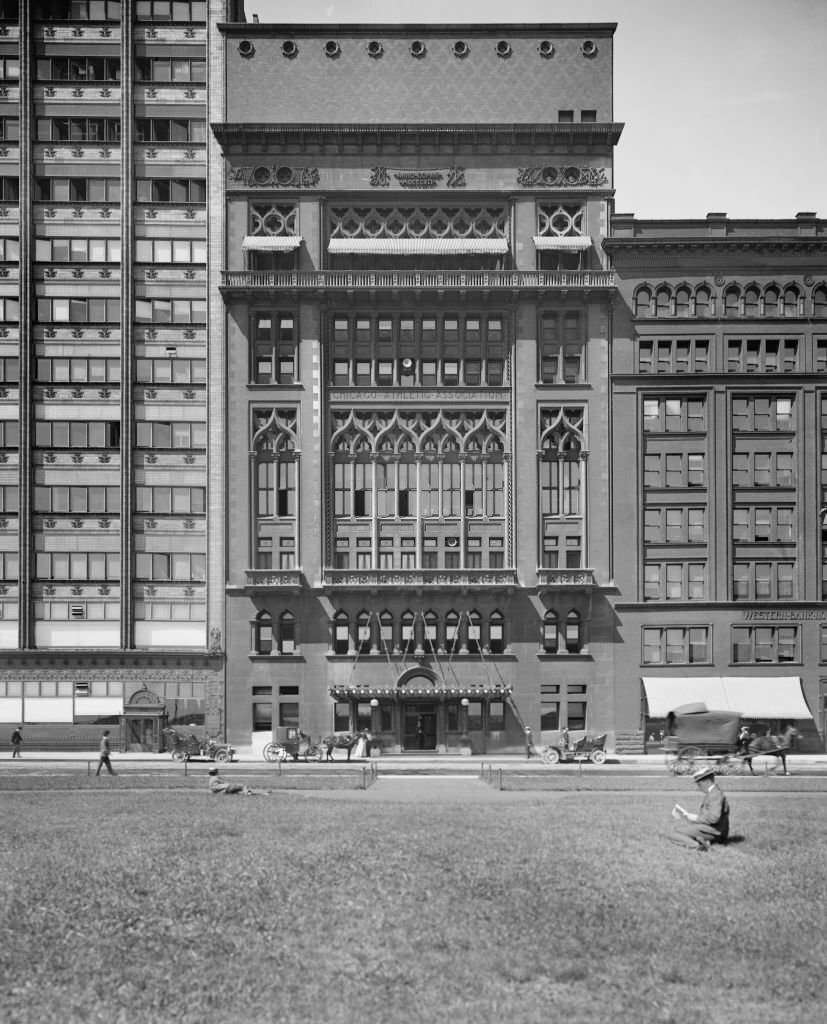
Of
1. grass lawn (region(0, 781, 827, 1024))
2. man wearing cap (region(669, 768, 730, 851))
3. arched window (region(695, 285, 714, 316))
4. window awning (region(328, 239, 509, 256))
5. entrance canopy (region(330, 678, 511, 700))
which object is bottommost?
entrance canopy (region(330, 678, 511, 700))

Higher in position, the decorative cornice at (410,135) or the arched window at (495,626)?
the decorative cornice at (410,135)

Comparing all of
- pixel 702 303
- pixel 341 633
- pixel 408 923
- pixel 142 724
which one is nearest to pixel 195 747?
pixel 142 724

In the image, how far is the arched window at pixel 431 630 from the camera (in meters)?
71.1

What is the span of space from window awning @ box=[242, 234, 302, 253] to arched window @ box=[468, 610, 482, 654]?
2514cm

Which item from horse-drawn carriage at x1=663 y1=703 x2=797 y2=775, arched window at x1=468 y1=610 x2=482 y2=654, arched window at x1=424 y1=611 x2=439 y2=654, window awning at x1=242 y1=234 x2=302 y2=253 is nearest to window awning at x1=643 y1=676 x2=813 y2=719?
horse-drawn carriage at x1=663 y1=703 x2=797 y2=775

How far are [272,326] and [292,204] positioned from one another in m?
7.88

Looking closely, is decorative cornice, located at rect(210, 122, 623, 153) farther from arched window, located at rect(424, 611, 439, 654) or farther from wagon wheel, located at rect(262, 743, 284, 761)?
wagon wheel, located at rect(262, 743, 284, 761)

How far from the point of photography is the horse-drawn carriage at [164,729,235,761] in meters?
62.8

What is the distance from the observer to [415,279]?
72.1 metres

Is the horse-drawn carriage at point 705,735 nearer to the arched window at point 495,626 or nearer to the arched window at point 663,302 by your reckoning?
the arched window at point 495,626

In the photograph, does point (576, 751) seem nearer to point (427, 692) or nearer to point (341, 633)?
point (427, 692)

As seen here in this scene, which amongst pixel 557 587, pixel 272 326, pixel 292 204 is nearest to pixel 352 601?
pixel 557 587

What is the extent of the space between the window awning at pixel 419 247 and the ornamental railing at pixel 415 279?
1.23m

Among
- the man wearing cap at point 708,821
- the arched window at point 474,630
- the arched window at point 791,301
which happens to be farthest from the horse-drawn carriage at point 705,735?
the man wearing cap at point 708,821
